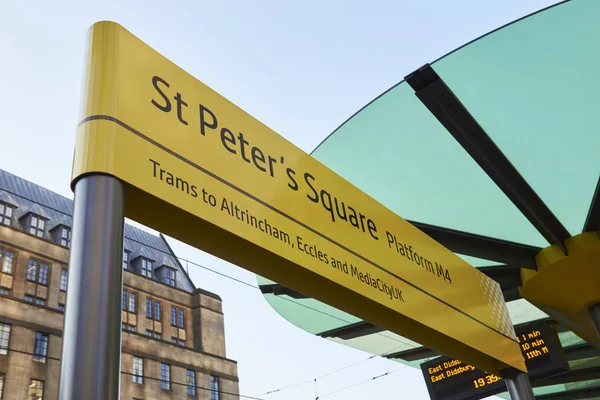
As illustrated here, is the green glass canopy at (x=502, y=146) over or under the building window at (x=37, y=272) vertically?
under

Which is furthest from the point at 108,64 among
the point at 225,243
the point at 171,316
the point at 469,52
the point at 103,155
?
the point at 171,316

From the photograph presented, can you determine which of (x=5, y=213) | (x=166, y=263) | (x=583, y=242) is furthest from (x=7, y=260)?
(x=583, y=242)

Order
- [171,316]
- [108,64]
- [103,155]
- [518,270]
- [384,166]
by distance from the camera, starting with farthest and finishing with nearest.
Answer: [171,316]
[518,270]
[384,166]
[108,64]
[103,155]

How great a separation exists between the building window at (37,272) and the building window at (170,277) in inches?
527

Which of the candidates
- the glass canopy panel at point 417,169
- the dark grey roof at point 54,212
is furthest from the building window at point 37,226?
the glass canopy panel at point 417,169

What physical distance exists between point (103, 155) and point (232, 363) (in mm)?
52100

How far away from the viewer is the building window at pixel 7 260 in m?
39.8

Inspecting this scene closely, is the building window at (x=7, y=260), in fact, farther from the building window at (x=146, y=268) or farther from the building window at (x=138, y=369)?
the building window at (x=146, y=268)

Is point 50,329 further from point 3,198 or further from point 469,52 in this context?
point 469,52

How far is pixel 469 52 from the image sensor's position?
15.1 feet

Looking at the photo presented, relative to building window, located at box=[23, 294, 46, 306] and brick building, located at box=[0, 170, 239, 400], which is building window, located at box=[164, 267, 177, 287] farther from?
building window, located at box=[23, 294, 46, 306]

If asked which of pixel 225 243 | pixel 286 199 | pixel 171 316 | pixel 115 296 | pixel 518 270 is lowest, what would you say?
pixel 115 296

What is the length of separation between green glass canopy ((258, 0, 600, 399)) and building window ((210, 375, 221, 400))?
4483cm

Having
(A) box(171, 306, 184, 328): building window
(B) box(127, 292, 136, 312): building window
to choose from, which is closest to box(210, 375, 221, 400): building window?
(A) box(171, 306, 184, 328): building window
